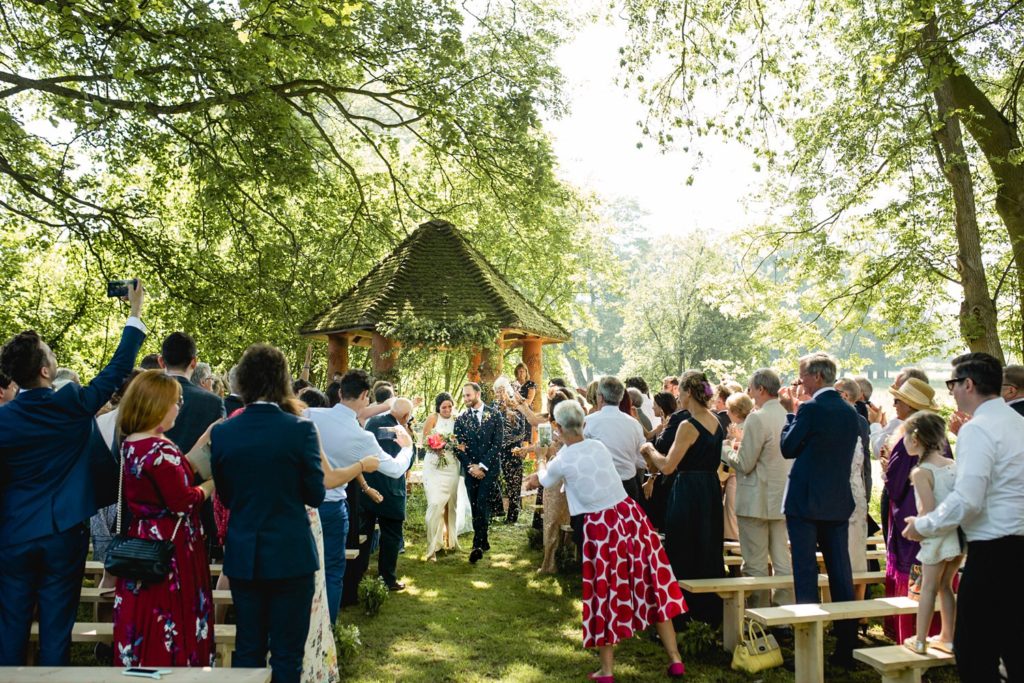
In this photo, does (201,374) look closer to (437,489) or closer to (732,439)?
(437,489)

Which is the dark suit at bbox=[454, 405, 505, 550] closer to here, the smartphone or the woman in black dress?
the woman in black dress

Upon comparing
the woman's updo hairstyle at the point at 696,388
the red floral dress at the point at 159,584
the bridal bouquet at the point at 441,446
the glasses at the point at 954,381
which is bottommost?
the red floral dress at the point at 159,584

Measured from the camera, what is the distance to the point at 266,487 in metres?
3.65

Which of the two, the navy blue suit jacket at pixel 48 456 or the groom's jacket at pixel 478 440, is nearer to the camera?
the navy blue suit jacket at pixel 48 456

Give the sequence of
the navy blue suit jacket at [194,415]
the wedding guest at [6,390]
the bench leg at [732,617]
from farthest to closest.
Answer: the bench leg at [732,617] → the navy blue suit jacket at [194,415] → the wedding guest at [6,390]

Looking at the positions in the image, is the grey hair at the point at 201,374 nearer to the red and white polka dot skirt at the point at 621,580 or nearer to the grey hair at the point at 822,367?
the red and white polka dot skirt at the point at 621,580

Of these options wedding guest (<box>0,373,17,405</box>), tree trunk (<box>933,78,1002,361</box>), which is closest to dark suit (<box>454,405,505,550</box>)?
wedding guest (<box>0,373,17,405</box>)

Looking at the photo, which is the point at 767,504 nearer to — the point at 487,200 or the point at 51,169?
the point at 51,169

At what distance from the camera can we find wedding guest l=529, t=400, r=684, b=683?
5.18m

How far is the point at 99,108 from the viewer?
338 inches

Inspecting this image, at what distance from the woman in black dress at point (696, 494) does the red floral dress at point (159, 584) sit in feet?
11.5

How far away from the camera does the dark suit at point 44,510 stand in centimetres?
387

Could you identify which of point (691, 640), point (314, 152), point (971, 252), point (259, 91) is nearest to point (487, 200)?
point (314, 152)

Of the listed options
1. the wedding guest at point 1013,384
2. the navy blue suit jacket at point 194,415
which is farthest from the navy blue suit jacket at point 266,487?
the wedding guest at point 1013,384
